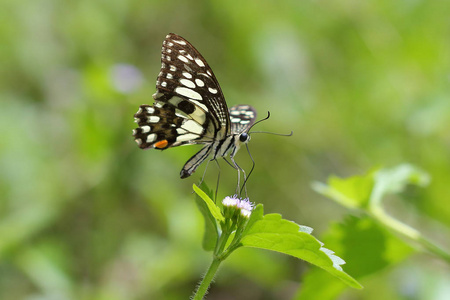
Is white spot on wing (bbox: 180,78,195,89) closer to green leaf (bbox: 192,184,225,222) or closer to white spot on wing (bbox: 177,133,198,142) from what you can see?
white spot on wing (bbox: 177,133,198,142)

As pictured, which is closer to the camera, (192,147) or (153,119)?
(153,119)

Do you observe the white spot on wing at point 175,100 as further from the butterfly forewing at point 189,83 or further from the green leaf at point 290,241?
the green leaf at point 290,241

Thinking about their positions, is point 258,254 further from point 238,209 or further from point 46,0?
point 46,0

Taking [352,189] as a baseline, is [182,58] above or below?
above

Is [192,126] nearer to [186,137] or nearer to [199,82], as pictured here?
[186,137]

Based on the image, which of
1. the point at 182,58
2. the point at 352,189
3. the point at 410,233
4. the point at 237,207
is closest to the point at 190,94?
the point at 182,58

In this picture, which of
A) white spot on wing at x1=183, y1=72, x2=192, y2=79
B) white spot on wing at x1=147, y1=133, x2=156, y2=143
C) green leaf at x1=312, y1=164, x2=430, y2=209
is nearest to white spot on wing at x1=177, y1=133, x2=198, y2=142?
white spot on wing at x1=147, y1=133, x2=156, y2=143
